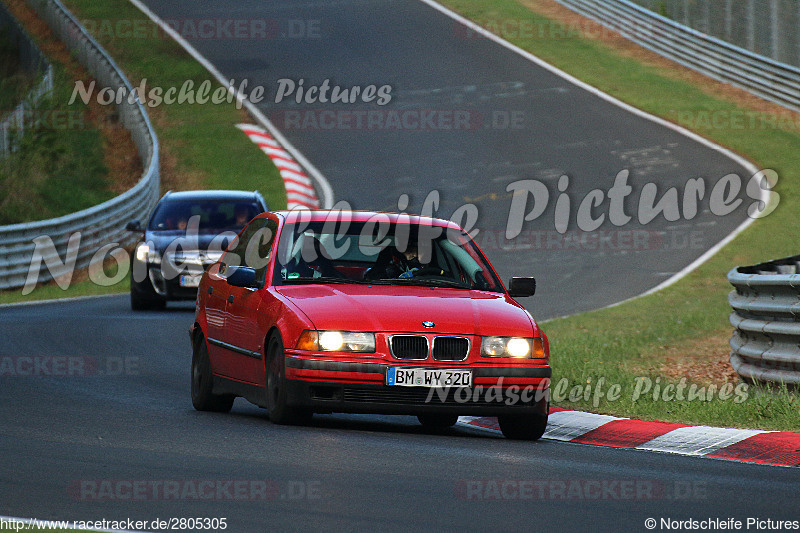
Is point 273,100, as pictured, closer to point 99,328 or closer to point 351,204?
Answer: point 351,204

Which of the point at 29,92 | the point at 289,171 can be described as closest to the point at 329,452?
the point at 289,171

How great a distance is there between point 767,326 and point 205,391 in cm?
430

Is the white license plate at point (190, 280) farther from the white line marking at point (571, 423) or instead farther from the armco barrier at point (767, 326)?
the white line marking at point (571, 423)

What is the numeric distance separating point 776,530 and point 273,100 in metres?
34.0

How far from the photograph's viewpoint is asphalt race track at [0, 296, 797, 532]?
21.1ft

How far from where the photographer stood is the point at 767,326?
11.4m

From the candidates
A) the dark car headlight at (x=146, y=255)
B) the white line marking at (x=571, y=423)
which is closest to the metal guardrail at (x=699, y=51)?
the dark car headlight at (x=146, y=255)

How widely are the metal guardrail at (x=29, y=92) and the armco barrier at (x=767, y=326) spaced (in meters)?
21.4

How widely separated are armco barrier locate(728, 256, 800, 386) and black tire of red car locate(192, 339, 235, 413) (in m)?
4.09

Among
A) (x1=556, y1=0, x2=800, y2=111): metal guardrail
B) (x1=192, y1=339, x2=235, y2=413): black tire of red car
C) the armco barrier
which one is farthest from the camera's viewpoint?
(x1=556, y1=0, x2=800, y2=111): metal guardrail

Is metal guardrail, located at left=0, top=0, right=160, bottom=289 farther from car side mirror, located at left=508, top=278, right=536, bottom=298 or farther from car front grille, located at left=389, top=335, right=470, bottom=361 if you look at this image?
car front grille, located at left=389, top=335, right=470, bottom=361

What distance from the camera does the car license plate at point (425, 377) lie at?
9109mm

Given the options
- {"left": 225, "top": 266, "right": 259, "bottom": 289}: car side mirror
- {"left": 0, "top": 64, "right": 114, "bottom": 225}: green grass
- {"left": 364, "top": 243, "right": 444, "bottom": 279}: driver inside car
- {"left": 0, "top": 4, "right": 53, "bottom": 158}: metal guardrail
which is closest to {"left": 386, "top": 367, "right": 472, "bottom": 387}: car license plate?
{"left": 364, "top": 243, "right": 444, "bottom": 279}: driver inside car

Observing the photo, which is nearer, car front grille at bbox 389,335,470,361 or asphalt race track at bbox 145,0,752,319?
car front grille at bbox 389,335,470,361
